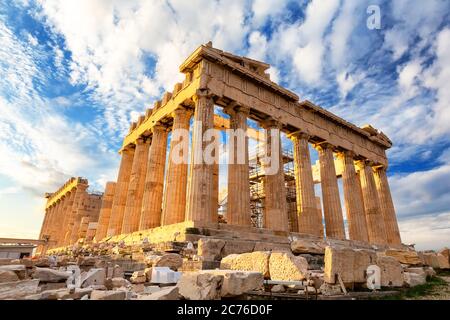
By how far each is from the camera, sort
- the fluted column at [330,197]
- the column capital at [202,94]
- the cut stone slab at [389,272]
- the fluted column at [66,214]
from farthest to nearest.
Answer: the fluted column at [66,214] < the fluted column at [330,197] < the column capital at [202,94] < the cut stone slab at [389,272]

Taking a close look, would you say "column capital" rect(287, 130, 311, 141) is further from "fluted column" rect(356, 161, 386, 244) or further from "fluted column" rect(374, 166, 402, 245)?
"fluted column" rect(374, 166, 402, 245)

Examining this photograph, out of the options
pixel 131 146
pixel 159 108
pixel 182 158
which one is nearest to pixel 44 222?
pixel 131 146

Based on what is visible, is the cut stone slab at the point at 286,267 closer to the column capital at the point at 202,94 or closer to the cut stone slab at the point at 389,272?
the cut stone slab at the point at 389,272

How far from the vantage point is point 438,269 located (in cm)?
1270

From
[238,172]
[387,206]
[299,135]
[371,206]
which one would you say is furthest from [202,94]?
[387,206]

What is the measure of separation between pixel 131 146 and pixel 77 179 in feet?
49.5

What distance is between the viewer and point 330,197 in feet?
70.6

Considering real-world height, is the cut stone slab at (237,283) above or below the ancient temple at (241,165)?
below

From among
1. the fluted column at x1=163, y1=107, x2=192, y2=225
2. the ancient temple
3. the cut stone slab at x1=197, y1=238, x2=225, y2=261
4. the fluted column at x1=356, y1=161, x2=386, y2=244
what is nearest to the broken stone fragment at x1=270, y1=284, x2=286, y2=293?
the cut stone slab at x1=197, y1=238, x2=225, y2=261

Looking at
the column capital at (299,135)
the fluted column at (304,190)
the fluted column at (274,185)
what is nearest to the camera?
the fluted column at (274,185)

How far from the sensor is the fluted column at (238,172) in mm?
15703

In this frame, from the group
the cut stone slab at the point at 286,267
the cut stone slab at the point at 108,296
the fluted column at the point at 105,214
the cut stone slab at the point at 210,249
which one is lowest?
the cut stone slab at the point at 108,296

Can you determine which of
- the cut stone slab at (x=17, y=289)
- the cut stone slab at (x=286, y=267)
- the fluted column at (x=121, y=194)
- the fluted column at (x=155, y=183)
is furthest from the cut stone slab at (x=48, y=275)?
the fluted column at (x=121, y=194)

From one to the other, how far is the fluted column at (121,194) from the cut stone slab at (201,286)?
724 inches
